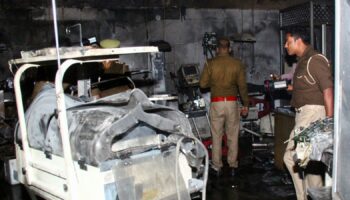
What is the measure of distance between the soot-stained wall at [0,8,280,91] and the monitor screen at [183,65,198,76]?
0.58 metres

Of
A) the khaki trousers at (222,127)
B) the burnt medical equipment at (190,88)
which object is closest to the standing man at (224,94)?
the khaki trousers at (222,127)

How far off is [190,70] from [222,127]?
1607 millimetres

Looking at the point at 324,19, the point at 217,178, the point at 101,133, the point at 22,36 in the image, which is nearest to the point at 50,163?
the point at 101,133

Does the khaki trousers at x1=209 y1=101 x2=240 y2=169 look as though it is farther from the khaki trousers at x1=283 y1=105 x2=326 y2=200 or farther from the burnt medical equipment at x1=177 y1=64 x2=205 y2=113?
the khaki trousers at x1=283 y1=105 x2=326 y2=200

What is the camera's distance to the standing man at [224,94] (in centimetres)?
555

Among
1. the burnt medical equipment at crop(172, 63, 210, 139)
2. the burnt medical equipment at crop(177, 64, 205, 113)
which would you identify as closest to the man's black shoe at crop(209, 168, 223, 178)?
the burnt medical equipment at crop(172, 63, 210, 139)

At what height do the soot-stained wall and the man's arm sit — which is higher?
the soot-stained wall

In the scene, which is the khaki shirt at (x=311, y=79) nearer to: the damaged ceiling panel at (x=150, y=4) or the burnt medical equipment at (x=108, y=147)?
the burnt medical equipment at (x=108, y=147)

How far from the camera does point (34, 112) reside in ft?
10.1

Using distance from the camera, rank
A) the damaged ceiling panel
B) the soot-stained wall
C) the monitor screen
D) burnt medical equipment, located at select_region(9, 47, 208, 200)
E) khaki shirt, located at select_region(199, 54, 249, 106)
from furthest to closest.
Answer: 1. the monitor screen
2. the soot-stained wall
3. the damaged ceiling panel
4. khaki shirt, located at select_region(199, 54, 249, 106)
5. burnt medical equipment, located at select_region(9, 47, 208, 200)

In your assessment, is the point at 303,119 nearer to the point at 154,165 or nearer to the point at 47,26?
the point at 154,165

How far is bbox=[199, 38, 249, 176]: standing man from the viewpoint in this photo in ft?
18.2

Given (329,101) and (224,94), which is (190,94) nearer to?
(224,94)

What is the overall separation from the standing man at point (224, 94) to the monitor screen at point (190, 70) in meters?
1.20
